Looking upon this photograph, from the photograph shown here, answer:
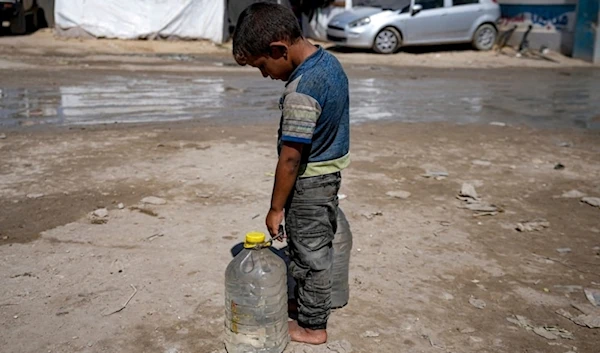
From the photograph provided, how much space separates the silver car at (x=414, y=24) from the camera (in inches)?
738

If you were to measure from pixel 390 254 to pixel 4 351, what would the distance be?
242cm

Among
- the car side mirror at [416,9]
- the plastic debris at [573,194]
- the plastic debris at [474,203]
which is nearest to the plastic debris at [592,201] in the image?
the plastic debris at [573,194]

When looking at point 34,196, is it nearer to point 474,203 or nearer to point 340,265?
point 340,265

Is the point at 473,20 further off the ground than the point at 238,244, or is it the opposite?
the point at 473,20

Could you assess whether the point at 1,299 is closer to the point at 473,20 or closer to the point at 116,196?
the point at 116,196

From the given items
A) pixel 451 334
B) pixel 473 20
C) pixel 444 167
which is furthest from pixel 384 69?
pixel 451 334

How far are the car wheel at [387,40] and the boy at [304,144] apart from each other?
53.7ft

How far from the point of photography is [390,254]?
14.1 ft

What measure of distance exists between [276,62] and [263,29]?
0.57 feet

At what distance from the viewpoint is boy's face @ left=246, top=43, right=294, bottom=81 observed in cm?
285

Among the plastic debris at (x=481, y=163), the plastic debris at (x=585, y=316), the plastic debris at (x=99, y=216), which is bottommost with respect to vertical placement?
the plastic debris at (x=585, y=316)

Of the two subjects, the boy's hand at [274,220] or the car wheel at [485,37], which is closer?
the boy's hand at [274,220]

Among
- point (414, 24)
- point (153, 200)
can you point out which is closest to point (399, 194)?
point (153, 200)

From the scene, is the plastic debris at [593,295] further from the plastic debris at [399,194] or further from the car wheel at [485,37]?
the car wheel at [485,37]
